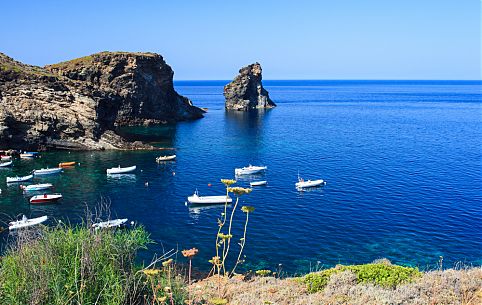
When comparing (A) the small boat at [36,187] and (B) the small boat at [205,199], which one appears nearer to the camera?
(B) the small boat at [205,199]

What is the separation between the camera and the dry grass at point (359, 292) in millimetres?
17234

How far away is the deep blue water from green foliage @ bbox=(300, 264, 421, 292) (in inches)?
738

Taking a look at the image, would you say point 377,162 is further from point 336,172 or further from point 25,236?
point 25,236

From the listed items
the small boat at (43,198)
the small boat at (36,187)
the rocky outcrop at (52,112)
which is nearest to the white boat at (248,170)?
the small boat at (43,198)

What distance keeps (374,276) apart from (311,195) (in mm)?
43202

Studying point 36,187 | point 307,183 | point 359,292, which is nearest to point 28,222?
point 36,187

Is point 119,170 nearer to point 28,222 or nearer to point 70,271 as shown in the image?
point 28,222

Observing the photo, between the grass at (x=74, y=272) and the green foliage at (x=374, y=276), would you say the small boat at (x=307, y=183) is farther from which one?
the grass at (x=74, y=272)

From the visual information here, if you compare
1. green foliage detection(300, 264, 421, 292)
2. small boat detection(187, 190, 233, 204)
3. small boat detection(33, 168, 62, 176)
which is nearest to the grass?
green foliage detection(300, 264, 421, 292)

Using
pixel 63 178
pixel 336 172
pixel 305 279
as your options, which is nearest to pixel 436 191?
pixel 336 172

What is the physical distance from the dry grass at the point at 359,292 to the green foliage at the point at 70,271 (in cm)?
362

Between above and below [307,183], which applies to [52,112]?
above

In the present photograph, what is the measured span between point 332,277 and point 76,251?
40.9 feet

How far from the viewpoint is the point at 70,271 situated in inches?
513
